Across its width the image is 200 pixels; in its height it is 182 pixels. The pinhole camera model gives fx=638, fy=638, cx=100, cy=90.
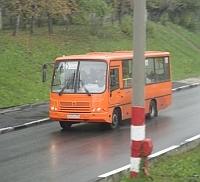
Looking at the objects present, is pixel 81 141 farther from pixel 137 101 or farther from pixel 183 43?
pixel 183 43

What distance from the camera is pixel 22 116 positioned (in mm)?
22578

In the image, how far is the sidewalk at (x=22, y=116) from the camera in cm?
2041

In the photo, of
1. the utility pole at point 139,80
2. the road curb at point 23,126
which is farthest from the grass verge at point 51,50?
the utility pole at point 139,80

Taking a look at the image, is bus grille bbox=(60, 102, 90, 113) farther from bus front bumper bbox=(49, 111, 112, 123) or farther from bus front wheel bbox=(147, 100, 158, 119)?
bus front wheel bbox=(147, 100, 158, 119)

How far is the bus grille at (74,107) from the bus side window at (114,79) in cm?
99

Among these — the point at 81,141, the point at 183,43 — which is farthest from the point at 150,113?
the point at 183,43

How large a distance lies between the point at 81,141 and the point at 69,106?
7.23 ft

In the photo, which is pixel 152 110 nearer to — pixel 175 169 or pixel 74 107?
pixel 74 107

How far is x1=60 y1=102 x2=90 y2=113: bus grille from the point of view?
19.0m

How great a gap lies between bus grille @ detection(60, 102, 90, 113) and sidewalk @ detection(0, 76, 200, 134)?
186cm

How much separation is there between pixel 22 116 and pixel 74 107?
3.96 m

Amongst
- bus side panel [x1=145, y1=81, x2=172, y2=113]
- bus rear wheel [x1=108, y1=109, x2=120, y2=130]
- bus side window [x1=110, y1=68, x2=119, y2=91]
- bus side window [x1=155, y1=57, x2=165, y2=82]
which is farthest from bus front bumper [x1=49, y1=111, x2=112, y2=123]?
bus side window [x1=155, y1=57, x2=165, y2=82]

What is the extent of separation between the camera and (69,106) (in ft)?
63.1

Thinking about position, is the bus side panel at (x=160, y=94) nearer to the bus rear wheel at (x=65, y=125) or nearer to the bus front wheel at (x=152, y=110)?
the bus front wheel at (x=152, y=110)
